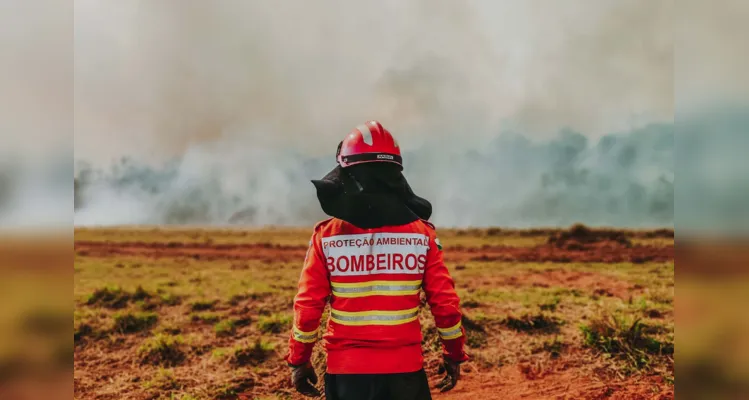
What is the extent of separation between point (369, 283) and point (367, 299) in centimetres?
11

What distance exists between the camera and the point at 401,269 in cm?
296

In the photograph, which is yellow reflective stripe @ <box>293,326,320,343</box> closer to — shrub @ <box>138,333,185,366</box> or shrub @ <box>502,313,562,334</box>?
shrub @ <box>138,333,185,366</box>

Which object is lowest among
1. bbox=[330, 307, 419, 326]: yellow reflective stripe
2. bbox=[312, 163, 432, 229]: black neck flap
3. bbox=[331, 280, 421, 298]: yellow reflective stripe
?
bbox=[330, 307, 419, 326]: yellow reflective stripe

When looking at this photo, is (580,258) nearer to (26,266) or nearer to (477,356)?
(477,356)

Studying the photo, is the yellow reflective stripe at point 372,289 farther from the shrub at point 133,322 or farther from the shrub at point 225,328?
the shrub at point 133,322

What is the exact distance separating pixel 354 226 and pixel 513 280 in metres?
12.0

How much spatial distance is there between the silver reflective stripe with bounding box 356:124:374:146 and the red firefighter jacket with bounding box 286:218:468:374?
1.97 ft

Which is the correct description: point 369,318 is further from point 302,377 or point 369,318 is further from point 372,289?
point 302,377

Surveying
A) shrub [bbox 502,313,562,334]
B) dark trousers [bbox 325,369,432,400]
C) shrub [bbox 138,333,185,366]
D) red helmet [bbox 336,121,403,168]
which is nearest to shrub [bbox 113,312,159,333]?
shrub [bbox 138,333,185,366]

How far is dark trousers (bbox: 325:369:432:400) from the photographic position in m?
2.89

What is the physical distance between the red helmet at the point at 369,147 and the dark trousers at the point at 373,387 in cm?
145

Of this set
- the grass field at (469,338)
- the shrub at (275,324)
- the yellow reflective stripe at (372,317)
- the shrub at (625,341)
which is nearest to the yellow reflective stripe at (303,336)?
the yellow reflective stripe at (372,317)

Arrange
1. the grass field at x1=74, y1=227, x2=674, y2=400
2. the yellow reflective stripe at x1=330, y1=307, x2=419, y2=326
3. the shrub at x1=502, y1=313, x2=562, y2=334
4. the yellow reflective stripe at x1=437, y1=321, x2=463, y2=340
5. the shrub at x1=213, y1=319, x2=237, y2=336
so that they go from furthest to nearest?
the shrub at x1=213, y1=319, x2=237, y2=336 < the shrub at x1=502, y1=313, x2=562, y2=334 < the grass field at x1=74, y1=227, x2=674, y2=400 < the yellow reflective stripe at x1=437, y1=321, x2=463, y2=340 < the yellow reflective stripe at x1=330, y1=307, x2=419, y2=326

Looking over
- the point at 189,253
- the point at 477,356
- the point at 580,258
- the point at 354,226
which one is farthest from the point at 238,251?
the point at 354,226
